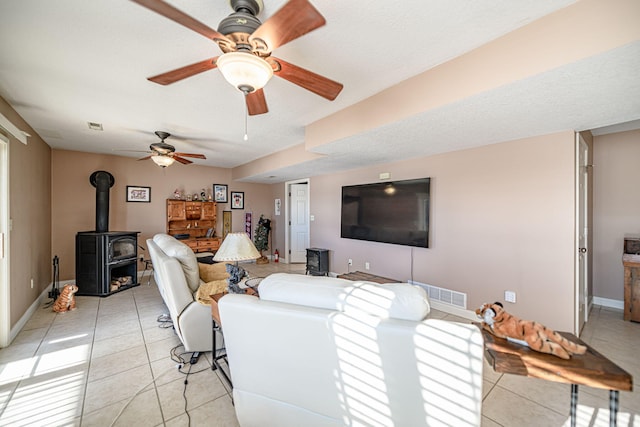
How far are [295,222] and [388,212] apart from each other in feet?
10.0

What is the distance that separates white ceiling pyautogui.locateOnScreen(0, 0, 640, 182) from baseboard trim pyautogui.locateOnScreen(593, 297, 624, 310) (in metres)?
2.82

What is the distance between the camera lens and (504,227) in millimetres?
2953

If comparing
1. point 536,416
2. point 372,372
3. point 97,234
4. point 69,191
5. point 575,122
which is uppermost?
point 575,122

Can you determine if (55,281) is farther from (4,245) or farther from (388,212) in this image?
(388,212)

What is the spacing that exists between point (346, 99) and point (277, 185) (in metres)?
4.65

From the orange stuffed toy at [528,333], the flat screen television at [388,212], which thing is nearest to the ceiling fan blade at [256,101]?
the orange stuffed toy at [528,333]

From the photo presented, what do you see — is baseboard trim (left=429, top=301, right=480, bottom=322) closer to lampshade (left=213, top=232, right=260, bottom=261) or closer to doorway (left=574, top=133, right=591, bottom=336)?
doorway (left=574, top=133, right=591, bottom=336)

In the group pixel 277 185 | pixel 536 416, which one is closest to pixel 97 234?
pixel 277 185

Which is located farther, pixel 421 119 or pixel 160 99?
pixel 160 99

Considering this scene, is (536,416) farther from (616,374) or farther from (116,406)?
(116,406)

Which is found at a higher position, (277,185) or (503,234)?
(277,185)

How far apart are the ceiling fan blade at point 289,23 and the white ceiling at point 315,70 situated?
0.31 meters

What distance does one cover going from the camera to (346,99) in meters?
2.55

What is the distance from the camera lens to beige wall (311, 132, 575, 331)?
2.58 meters
